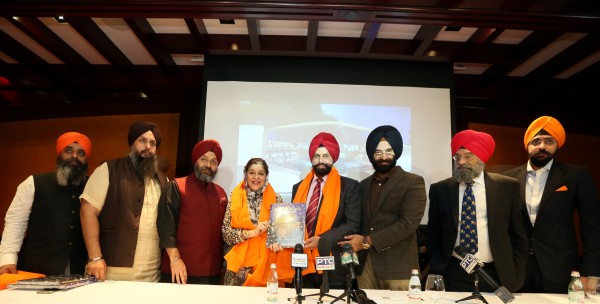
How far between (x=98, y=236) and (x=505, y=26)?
13.2 feet

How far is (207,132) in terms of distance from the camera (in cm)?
531

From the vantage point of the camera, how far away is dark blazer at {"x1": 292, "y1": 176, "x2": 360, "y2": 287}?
304cm

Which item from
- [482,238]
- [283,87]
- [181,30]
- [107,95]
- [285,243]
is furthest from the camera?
[107,95]

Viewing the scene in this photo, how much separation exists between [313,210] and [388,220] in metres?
0.57

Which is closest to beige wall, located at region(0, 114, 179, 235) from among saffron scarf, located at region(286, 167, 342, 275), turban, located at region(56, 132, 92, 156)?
turban, located at region(56, 132, 92, 156)

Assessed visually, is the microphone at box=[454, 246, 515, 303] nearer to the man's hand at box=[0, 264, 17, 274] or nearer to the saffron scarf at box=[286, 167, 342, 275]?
the saffron scarf at box=[286, 167, 342, 275]

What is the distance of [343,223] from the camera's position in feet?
10.5

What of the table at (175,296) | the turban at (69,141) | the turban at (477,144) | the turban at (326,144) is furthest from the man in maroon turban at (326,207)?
the turban at (69,141)

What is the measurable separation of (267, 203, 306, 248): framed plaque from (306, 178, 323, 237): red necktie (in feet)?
1.28

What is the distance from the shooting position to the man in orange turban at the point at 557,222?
3.12 metres

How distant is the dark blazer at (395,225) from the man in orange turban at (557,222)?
876mm

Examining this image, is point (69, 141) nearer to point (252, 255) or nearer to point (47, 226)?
point (47, 226)

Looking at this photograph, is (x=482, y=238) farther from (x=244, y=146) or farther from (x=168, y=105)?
(x=168, y=105)

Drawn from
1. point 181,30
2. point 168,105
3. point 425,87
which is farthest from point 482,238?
point 168,105
